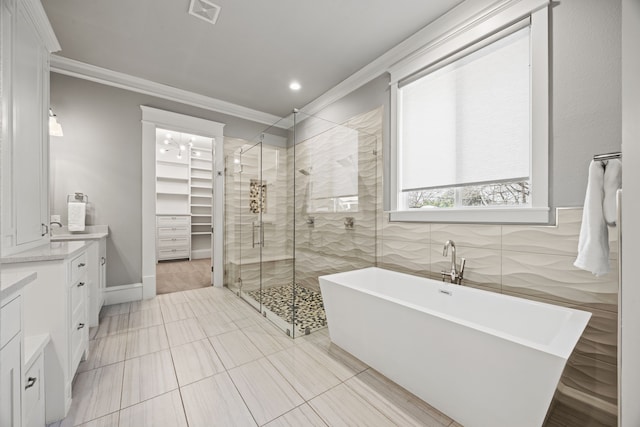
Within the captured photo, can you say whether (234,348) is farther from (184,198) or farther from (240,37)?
(184,198)

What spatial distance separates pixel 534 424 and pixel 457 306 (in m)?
0.84

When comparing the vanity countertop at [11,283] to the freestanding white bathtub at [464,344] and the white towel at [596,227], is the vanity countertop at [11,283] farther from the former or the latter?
the white towel at [596,227]

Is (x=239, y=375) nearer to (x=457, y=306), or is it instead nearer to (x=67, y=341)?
(x=67, y=341)

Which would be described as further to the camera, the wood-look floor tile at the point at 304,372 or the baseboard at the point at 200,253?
the baseboard at the point at 200,253

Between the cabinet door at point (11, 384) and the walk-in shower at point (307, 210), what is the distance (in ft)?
5.99

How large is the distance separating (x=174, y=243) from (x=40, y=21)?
16.0ft

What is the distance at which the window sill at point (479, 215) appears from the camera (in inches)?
67.2

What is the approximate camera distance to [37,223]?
1.78 metres

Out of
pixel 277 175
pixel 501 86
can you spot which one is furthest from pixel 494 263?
pixel 277 175

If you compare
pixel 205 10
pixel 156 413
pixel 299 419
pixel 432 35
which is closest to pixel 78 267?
pixel 156 413

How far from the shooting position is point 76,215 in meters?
2.74

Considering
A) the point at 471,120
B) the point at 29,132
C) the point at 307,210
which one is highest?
the point at 471,120

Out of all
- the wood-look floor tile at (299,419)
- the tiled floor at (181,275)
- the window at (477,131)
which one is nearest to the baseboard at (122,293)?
the tiled floor at (181,275)

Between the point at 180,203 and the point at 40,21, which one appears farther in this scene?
the point at 180,203
